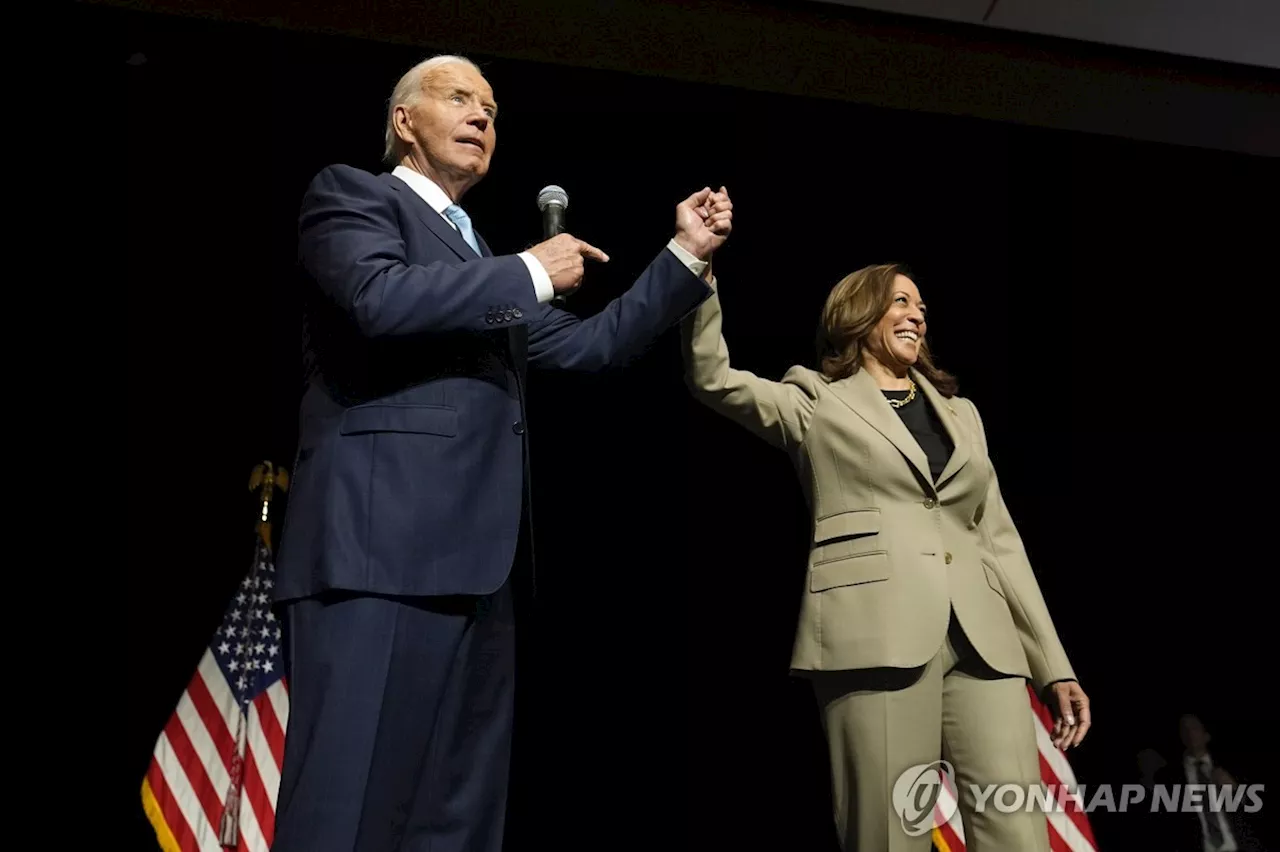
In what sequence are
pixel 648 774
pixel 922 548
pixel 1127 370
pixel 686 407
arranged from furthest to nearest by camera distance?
pixel 1127 370 → pixel 686 407 → pixel 648 774 → pixel 922 548

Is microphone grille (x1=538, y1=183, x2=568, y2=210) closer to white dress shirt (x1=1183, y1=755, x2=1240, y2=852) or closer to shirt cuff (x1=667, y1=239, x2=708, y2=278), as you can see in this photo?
shirt cuff (x1=667, y1=239, x2=708, y2=278)

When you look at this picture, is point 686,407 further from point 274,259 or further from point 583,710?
point 274,259

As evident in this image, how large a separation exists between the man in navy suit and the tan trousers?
848 mm

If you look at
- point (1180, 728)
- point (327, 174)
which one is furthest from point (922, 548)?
point (1180, 728)

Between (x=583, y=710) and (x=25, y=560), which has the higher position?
(x=25, y=560)

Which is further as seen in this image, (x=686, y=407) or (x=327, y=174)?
(x=686, y=407)

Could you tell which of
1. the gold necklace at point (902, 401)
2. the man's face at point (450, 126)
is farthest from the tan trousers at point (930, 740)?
the man's face at point (450, 126)

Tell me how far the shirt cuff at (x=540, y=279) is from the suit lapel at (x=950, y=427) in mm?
1138

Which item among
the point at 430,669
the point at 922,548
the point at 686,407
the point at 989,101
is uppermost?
the point at 989,101

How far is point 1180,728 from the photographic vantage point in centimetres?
391

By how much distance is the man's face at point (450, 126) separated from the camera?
2.09 m

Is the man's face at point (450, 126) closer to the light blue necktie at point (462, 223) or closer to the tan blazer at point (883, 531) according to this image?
the light blue necktie at point (462, 223)

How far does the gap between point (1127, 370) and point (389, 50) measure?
242 cm

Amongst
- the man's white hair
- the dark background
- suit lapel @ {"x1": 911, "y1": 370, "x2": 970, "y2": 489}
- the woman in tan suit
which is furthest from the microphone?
the dark background
